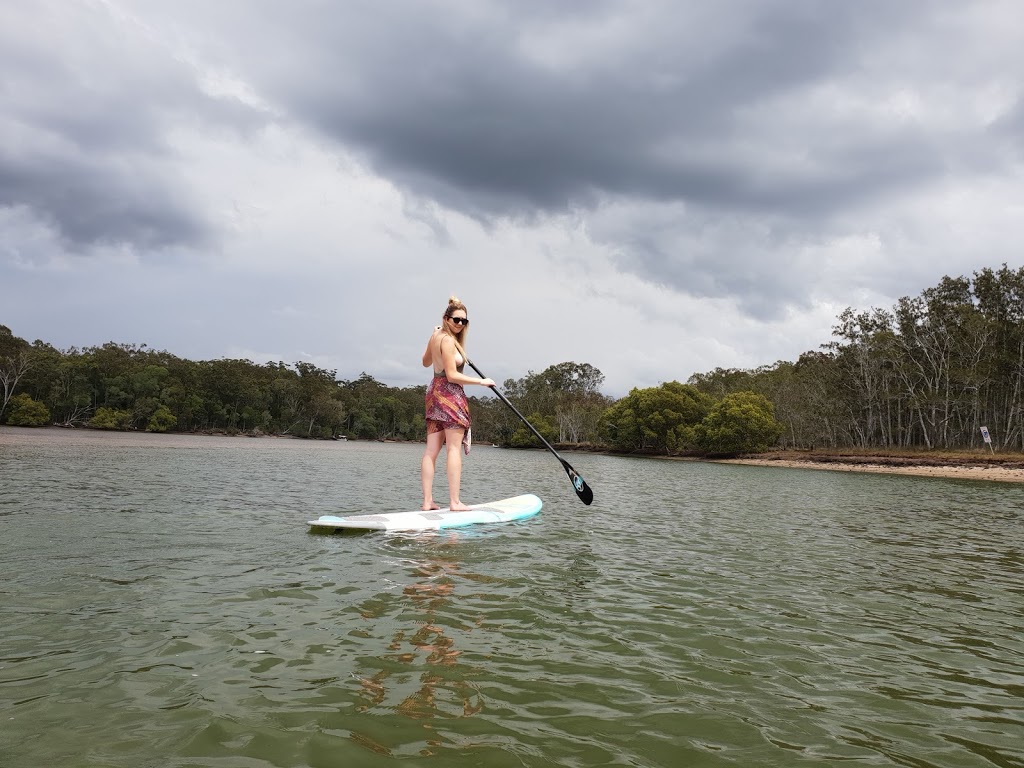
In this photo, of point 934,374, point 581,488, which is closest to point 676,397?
point 934,374

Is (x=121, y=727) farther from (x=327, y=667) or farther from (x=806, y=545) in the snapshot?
(x=806, y=545)

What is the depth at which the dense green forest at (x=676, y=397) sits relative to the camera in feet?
212

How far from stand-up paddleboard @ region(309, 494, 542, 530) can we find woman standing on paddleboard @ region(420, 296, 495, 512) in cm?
45

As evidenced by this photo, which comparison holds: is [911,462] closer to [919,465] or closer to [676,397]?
[919,465]

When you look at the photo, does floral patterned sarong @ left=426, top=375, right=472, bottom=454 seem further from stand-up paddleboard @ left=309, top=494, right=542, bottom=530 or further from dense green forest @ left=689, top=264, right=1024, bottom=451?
dense green forest @ left=689, top=264, right=1024, bottom=451

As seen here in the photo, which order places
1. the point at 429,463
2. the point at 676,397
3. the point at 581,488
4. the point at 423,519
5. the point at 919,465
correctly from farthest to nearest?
the point at 676,397
the point at 919,465
the point at 581,488
the point at 429,463
the point at 423,519

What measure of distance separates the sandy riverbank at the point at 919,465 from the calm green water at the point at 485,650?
49435mm

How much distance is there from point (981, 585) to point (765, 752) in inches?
264

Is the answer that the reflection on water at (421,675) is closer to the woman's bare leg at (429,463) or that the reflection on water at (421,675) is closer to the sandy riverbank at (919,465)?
the woman's bare leg at (429,463)

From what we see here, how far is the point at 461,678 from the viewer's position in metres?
3.86

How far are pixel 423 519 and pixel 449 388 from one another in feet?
7.96

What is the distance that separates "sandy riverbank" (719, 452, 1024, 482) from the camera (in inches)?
1872

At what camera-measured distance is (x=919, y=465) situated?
55.3 m

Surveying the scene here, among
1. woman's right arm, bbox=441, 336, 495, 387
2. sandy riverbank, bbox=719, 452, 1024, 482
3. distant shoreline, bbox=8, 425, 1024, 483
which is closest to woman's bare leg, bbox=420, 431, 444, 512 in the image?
woman's right arm, bbox=441, 336, 495, 387
